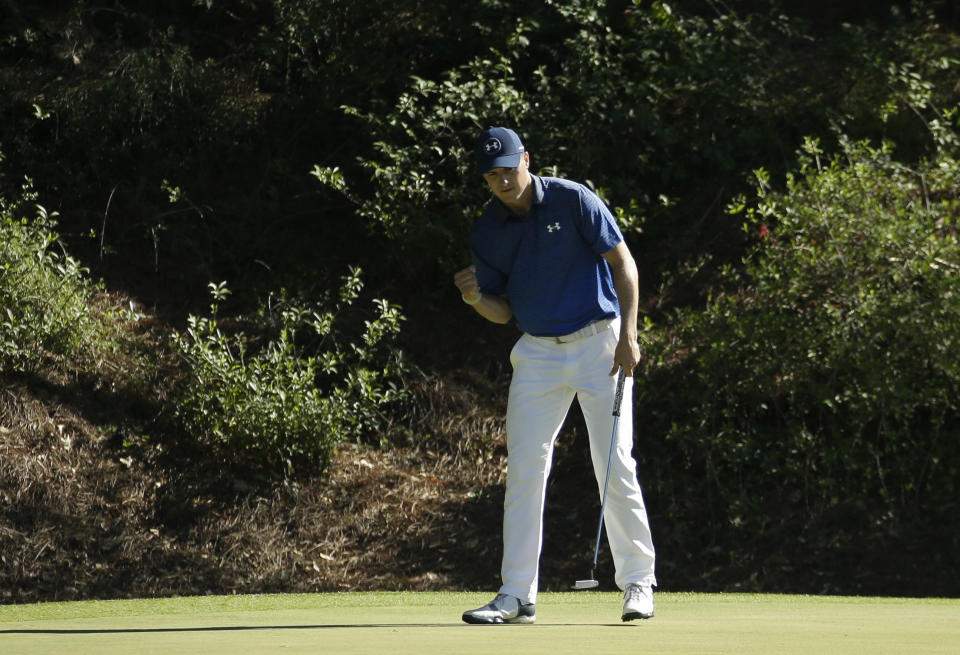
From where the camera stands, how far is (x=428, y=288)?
1181 centimetres

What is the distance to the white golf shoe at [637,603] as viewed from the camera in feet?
15.8

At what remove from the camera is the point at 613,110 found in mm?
11312

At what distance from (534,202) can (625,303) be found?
1.90ft

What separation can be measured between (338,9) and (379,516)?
5.23m

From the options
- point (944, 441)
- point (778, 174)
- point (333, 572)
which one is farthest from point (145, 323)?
point (944, 441)

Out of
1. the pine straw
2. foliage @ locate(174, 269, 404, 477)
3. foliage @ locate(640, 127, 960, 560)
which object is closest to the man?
the pine straw

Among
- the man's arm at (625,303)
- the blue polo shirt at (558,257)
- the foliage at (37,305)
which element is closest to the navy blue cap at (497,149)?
the blue polo shirt at (558,257)

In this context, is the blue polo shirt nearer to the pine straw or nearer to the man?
the man

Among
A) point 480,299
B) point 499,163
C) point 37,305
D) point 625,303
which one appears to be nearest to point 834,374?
point 625,303

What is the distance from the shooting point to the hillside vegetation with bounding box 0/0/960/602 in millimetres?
8992

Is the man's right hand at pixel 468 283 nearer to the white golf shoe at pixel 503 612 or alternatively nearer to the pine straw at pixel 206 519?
the white golf shoe at pixel 503 612

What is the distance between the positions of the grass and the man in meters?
0.37

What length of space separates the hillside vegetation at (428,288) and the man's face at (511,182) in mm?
4198

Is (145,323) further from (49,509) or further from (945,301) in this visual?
(945,301)
